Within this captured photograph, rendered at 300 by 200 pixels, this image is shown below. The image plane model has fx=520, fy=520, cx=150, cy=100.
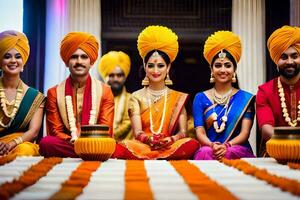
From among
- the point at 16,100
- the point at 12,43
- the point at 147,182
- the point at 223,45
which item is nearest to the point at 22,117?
the point at 16,100

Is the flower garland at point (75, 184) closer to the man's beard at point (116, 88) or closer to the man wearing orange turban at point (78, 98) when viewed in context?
the man wearing orange turban at point (78, 98)

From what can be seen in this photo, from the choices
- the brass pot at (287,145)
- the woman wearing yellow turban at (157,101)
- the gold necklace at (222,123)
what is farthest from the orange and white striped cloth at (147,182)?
the woman wearing yellow turban at (157,101)

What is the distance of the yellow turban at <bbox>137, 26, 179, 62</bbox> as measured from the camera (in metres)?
4.39

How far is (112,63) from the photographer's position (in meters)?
5.73

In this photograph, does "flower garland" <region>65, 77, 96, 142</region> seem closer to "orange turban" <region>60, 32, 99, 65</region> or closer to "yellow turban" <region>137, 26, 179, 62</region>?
"orange turban" <region>60, 32, 99, 65</region>

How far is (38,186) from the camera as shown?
66.6 inches

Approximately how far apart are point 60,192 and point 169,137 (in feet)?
8.31

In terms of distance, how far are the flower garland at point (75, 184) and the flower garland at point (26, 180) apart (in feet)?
0.39

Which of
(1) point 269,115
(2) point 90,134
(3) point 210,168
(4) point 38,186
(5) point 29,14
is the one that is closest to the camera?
(4) point 38,186

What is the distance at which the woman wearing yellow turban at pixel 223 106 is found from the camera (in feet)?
13.4

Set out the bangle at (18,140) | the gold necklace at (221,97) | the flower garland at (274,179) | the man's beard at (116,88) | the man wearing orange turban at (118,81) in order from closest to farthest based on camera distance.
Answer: the flower garland at (274,179), the bangle at (18,140), the gold necklace at (221,97), the man wearing orange turban at (118,81), the man's beard at (116,88)

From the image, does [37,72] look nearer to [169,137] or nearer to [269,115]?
[169,137]

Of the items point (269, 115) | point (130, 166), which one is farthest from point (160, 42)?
point (130, 166)

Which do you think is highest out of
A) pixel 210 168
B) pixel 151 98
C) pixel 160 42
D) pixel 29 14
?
pixel 29 14
